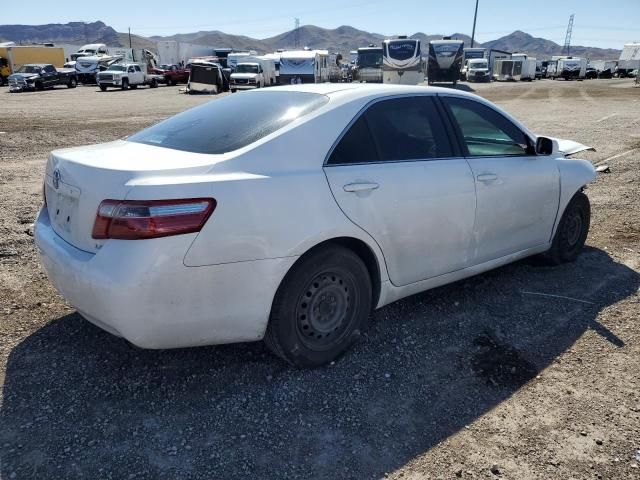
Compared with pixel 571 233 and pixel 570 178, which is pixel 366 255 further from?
pixel 571 233

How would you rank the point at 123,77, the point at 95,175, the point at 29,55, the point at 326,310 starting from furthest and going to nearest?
1. the point at 29,55
2. the point at 123,77
3. the point at 326,310
4. the point at 95,175

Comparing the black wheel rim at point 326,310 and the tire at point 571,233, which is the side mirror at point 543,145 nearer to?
the tire at point 571,233

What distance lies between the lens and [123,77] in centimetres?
3738

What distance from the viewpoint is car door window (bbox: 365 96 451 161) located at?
11.2 ft

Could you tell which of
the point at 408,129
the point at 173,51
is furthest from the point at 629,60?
the point at 408,129

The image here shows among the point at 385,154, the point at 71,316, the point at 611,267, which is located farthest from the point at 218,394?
the point at 611,267

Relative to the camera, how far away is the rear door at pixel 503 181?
387 cm

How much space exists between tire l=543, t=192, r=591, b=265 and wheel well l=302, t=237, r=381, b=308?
2.19 meters

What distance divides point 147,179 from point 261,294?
2.71ft

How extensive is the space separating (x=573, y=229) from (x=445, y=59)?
31134 millimetres

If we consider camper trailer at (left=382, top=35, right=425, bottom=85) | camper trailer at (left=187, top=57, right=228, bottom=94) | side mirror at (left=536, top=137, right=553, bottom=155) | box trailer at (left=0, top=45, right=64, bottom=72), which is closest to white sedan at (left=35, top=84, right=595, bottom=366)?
side mirror at (left=536, top=137, right=553, bottom=155)

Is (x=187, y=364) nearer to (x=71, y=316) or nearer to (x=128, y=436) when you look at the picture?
(x=128, y=436)

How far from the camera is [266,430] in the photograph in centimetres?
273

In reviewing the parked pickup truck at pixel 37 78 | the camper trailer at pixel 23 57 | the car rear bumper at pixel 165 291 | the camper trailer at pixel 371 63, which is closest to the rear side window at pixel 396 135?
the car rear bumper at pixel 165 291
